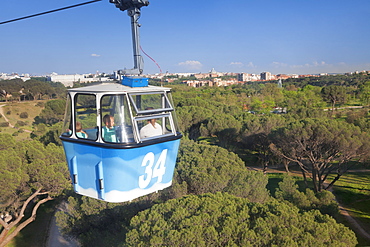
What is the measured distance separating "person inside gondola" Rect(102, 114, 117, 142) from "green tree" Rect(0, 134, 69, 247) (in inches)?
439

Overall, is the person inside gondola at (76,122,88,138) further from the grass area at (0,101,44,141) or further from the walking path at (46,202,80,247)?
the grass area at (0,101,44,141)

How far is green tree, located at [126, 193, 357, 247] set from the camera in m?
7.62

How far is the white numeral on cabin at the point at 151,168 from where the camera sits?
4.71 meters

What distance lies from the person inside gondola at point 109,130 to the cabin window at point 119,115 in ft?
0.08

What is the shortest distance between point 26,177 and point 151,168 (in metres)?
11.7

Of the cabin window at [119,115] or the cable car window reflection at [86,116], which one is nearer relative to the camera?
the cabin window at [119,115]

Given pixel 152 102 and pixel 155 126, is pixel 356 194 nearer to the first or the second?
pixel 155 126

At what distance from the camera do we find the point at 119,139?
4.44 metres

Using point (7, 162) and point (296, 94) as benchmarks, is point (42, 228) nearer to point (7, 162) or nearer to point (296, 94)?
point (7, 162)

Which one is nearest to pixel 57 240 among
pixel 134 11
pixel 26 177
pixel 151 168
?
pixel 26 177

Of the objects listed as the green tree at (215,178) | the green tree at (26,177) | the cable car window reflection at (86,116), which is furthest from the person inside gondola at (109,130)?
the green tree at (26,177)

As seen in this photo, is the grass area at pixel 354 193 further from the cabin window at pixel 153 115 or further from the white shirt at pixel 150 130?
the white shirt at pixel 150 130

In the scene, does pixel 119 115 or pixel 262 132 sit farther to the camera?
pixel 262 132

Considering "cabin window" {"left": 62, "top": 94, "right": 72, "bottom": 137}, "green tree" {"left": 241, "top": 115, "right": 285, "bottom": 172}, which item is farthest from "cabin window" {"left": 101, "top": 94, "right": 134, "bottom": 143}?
"green tree" {"left": 241, "top": 115, "right": 285, "bottom": 172}
